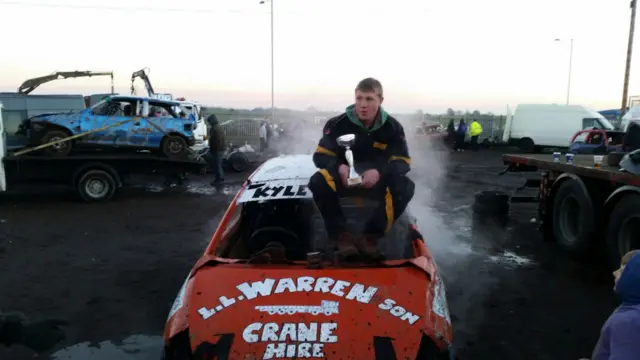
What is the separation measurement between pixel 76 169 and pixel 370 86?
30.9ft

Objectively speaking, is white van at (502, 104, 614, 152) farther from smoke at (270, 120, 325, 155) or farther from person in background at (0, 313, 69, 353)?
person in background at (0, 313, 69, 353)

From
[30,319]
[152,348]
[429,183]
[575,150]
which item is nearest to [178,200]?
[429,183]

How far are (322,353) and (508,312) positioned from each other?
2.85m

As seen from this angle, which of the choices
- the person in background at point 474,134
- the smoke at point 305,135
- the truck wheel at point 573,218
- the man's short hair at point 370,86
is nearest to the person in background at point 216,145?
the smoke at point 305,135

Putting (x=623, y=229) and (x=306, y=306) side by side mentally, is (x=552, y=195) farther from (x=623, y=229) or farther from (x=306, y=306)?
(x=306, y=306)

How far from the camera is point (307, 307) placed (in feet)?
9.37

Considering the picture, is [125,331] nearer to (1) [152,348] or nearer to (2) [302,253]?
(1) [152,348]

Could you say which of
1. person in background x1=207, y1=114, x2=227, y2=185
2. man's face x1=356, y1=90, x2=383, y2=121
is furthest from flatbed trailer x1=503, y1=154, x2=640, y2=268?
person in background x1=207, y1=114, x2=227, y2=185

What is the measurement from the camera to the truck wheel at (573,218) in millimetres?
6402

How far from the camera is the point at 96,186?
11.3 metres

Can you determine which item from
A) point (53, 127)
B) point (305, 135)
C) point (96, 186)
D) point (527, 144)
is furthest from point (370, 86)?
point (527, 144)

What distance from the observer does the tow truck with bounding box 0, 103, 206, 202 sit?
10930 mm

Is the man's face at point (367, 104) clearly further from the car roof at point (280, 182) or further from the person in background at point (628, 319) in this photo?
the person in background at point (628, 319)

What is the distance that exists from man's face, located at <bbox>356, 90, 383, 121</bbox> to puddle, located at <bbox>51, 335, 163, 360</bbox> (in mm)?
2344
